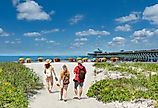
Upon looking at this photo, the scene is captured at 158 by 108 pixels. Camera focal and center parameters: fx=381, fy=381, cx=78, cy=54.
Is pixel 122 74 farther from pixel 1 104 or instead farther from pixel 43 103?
pixel 1 104

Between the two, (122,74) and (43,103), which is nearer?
(43,103)

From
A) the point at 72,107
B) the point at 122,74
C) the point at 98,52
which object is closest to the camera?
the point at 72,107

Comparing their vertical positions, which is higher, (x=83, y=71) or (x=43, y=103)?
(x=83, y=71)

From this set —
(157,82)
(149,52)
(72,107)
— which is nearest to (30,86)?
(72,107)

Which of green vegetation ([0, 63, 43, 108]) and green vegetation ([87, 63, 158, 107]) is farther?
green vegetation ([87, 63, 158, 107])

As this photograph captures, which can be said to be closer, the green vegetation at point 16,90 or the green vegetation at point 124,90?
the green vegetation at point 16,90

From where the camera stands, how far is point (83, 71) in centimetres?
1978

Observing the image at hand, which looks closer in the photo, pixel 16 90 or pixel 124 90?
pixel 16 90

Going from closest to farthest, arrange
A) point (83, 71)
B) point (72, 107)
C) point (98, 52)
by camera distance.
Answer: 1. point (72, 107)
2. point (83, 71)
3. point (98, 52)

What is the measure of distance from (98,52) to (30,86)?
57.6 metres

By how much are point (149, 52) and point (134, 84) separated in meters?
39.1

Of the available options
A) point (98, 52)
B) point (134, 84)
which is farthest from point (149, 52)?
point (134, 84)

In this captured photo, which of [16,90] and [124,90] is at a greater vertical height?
[16,90]

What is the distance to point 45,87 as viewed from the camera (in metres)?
24.0
